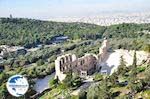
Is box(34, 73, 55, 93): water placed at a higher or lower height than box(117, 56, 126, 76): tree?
lower

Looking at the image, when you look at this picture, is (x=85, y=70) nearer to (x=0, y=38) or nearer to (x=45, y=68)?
(x=45, y=68)

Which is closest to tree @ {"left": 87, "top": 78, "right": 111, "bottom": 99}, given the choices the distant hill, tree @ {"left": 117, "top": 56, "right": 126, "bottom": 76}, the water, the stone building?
tree @ {"left": 117, "top": 56, "right": 126, "bottom": 76}

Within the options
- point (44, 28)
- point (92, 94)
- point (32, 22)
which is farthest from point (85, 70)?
point (32, 22)

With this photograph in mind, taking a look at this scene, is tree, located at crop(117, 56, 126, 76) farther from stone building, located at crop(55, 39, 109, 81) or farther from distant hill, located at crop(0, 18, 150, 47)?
distant hill, located at crop(0, 18, 150, 47)

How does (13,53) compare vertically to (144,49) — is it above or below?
below

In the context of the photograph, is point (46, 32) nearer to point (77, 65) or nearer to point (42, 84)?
point (42, 84)

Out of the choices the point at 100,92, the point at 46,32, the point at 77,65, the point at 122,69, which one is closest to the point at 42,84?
the point at 77,65

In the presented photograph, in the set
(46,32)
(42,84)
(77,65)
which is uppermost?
(77,65)

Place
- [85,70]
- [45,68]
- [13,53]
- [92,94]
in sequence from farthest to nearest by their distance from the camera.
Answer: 1. [13,53]
2. [45,68]
3. [85,70]
4. [92,94]
